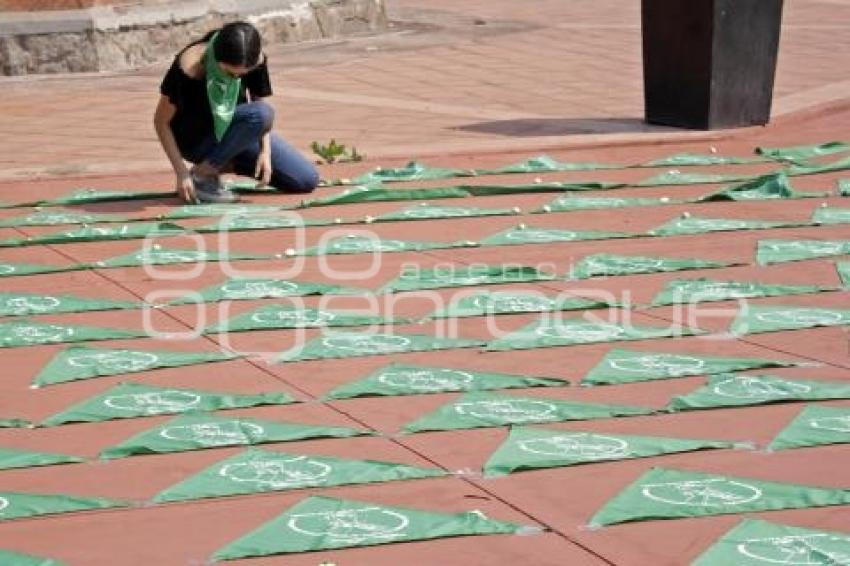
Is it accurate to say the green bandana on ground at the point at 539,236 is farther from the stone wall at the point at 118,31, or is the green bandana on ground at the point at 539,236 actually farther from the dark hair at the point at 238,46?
the stone wall at the point at 118,31

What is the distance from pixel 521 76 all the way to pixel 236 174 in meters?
4.64

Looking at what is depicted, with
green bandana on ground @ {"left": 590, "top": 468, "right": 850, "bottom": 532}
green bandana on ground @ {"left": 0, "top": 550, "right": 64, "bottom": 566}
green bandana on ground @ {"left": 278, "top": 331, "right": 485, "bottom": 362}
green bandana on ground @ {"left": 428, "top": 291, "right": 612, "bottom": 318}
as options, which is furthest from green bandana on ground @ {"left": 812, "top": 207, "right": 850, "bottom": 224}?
green bandana on ground @ {"left": 0, "top": 550, "right": 64, "bottom": 566}

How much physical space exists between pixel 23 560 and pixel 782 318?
334cm

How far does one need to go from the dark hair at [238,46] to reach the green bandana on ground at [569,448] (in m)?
3.48

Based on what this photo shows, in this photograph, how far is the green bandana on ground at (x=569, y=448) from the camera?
5133mm

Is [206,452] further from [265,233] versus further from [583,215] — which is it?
[583,215]

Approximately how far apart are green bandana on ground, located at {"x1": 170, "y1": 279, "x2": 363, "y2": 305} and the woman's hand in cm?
151

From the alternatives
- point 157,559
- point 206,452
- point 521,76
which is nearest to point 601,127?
point 521,76

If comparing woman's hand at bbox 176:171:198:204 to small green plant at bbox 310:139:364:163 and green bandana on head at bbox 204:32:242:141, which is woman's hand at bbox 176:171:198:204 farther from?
small green plant at bbox 310:139:364:163

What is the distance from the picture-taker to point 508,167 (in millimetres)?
10062

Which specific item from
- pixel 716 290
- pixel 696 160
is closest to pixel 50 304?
pixel 716 290

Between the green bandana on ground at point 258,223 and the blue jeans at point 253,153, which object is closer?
the green bandana on ground at point 258,223

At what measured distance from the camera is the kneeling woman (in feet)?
28.7

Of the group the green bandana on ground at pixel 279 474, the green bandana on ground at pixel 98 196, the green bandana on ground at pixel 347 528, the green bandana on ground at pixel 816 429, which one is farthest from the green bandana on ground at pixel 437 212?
the green bandana on ground at pixel 347 528
